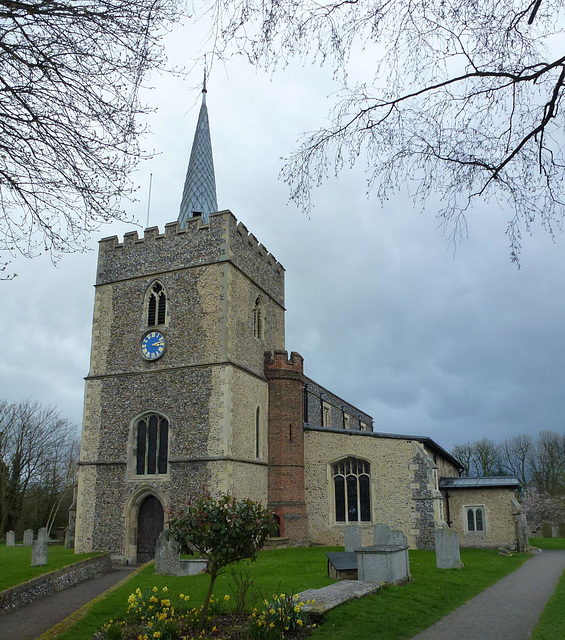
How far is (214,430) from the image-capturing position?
19031 mm

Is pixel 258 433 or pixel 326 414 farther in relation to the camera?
pixel 326 414

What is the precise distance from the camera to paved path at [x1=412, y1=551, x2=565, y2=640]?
7.97 m

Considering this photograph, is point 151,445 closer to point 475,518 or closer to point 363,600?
point 363,600

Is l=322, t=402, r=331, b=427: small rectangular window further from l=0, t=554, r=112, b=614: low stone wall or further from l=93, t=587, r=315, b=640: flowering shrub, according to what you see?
l=93, t=587, r=315, b=640: flowering shrub

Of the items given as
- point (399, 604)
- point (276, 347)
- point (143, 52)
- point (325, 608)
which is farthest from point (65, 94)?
point (276, 347)

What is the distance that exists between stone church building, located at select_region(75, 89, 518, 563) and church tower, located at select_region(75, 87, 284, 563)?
0.05 metres

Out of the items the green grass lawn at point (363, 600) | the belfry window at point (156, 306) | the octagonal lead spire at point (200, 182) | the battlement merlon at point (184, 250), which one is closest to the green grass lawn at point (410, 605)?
the green grass lawn at point (363, 600)

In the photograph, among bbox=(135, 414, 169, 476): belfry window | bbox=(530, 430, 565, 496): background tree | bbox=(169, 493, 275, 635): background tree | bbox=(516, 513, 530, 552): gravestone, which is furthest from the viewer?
bbox=(530, 430, 565, 496): background tree

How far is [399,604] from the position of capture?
32.0 feet

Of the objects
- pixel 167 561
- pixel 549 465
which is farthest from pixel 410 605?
pixel 549 465

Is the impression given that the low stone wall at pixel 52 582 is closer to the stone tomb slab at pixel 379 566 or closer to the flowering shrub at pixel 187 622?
the flowering shrub at pixel 187 622

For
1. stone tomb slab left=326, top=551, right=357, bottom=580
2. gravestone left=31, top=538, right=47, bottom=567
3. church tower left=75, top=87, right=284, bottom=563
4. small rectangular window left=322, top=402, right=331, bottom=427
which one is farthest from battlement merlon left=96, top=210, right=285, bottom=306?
stone tomb slab left=326, top=551, right=357, bottom=580

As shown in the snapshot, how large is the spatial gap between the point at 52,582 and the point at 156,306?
10.5 meters

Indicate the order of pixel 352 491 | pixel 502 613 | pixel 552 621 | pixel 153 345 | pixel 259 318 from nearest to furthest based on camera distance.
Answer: pixel 552 621
pixel 502 613
pixel 153 345
pixel 352 491
pixel 259 318
